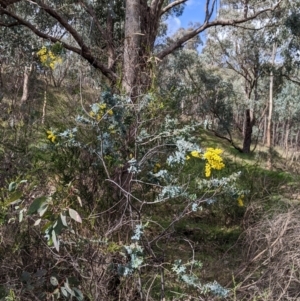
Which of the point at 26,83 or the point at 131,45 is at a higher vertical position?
the point at 131,45

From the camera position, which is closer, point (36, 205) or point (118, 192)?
point (36, 205)

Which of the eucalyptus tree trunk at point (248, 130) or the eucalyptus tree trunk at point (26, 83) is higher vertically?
the eucalyptus tree trunk at point (26, 83)

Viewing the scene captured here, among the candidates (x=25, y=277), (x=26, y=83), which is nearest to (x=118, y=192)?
(x=25, y=277)

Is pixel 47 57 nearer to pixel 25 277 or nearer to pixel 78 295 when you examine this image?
pixel 25 277

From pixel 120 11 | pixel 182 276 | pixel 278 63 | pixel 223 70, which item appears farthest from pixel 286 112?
pixel 182 276

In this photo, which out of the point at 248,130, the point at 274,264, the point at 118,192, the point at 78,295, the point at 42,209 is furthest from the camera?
the point at 248,130

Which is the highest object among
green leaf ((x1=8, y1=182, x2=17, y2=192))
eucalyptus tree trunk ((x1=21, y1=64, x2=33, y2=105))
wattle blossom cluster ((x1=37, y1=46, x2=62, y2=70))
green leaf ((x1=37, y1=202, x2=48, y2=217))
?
wattle blossom cluster ((x1=37, y1=46, x2=62, y2=70))

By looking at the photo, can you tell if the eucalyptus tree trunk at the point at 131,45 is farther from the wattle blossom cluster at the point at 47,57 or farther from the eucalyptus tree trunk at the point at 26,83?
the eucalyptus tree trunk at the point at 26,83

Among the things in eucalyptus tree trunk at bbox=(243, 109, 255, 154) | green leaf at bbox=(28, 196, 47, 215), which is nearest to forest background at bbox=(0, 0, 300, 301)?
green leaf at bbox=(28, 196, 47, 215)

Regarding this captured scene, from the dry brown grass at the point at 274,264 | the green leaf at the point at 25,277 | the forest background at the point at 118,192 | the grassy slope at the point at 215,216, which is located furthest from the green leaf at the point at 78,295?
the dry brown grass at the point at 274,264

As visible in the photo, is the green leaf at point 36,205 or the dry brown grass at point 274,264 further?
the dry brown grass at point 274,264

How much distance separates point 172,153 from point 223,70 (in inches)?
916

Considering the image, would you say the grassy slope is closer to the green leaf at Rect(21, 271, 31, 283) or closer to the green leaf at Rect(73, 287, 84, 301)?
the green leaf at Rect(73, 287, 84, 301)

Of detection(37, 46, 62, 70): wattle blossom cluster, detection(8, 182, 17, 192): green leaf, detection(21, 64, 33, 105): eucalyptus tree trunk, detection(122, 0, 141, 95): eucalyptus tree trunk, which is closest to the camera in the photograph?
detection(8, 182, 17, 192): green leaf
